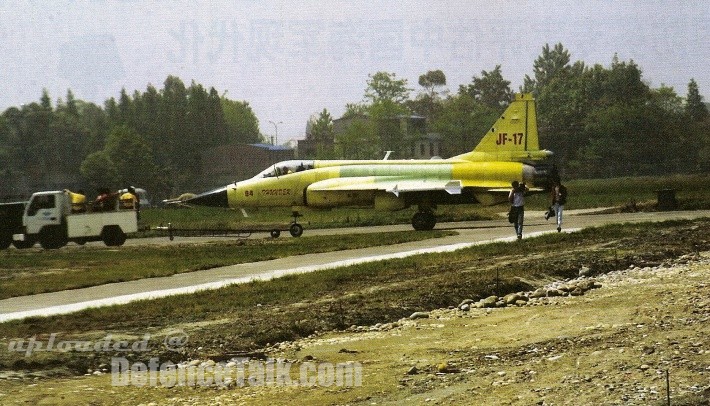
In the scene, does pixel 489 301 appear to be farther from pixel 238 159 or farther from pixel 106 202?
pixel 238 159

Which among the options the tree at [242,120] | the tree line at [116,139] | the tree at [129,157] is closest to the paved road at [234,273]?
the tree line at [116,139]

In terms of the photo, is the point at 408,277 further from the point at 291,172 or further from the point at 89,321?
the point at 291,172

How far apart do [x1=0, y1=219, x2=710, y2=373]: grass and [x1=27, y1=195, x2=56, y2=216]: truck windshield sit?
536 inches

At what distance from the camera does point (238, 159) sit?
116062 mm

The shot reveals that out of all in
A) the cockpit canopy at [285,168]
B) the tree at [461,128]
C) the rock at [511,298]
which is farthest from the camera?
the tree at [461,128]

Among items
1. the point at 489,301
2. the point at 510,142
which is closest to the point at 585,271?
the point at 489,301

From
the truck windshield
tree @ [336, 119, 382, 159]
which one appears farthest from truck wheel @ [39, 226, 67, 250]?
tree @ [336, 119, 382, 159]

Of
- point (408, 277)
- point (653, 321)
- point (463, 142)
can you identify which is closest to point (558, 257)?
point (408, 277)

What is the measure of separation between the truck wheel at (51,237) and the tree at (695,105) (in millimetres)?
97333

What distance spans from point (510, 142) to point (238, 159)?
A: 71.9 m

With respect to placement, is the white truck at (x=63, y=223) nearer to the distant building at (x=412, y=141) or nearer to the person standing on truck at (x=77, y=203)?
the person standing on truck at (x=77, y=203)

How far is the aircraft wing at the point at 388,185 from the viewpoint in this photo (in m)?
43.3

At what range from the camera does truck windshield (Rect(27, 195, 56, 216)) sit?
119 ft

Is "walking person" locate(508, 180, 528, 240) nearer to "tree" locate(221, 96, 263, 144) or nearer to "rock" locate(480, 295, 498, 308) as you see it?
"rock" locate(480, 295, 498, 308)
